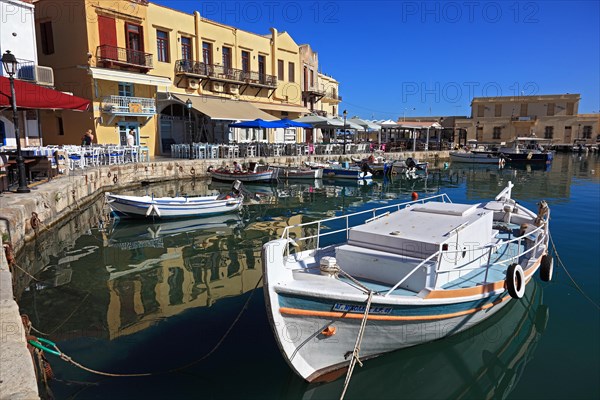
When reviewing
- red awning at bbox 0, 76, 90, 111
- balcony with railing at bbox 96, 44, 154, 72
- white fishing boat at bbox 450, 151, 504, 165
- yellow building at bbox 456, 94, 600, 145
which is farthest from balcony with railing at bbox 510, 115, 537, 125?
red awning at bbox 0, 76, 90, 111

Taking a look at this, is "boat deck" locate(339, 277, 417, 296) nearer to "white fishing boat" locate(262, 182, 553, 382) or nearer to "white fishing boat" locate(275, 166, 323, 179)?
"white fishing boat" locate(262, 182, 553, 382)

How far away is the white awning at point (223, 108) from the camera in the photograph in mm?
27734

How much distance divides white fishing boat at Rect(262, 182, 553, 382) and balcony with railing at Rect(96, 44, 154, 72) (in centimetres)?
2254

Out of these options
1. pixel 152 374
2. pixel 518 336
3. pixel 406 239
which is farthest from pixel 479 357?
pixel 152 374

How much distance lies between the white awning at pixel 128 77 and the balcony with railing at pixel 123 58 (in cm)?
53

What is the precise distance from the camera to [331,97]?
52.5 meters

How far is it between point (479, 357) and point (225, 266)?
Answer: 6.01 meters

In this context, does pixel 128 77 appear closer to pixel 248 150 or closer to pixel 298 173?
pixel 248 150

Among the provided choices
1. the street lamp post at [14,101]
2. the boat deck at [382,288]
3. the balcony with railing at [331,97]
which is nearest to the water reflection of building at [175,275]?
the boat deck at [382,288]

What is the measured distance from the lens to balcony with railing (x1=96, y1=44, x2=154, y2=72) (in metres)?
24.5

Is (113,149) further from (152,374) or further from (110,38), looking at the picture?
(152,374)

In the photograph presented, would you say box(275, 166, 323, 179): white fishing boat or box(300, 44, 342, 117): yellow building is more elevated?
box(300, 44, 342, 117): yellow building

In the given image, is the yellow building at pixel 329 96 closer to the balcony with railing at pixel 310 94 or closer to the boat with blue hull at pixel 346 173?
the balcony with railing at pixel 310 94

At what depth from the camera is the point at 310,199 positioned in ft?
67.6
